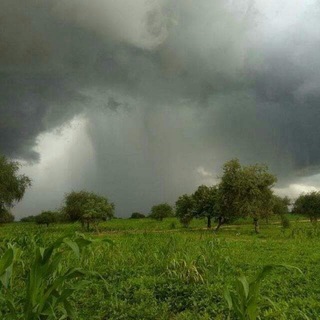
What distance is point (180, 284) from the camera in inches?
358

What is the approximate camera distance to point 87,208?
58844 millimetres

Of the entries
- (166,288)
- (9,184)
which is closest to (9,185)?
(9,184)

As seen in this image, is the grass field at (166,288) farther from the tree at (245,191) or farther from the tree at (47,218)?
the tree at (47,218)

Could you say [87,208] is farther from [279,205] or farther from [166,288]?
[166,288]

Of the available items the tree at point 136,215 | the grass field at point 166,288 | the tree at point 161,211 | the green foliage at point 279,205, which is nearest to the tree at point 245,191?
the green foliage at point 279,205

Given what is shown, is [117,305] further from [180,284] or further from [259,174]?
[259,174]

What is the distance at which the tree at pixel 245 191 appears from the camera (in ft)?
139

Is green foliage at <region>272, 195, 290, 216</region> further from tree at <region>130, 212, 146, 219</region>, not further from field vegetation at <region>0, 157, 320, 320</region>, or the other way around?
tree at <region>130, 212, 146, 219</region>

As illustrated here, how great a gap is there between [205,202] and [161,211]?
32.1 metres

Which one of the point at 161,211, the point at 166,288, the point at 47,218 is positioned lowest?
the point at 166,288

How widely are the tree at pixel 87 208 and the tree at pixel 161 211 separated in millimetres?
23702

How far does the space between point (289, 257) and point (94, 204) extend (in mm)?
46472

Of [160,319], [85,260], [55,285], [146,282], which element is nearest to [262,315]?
[160,319]

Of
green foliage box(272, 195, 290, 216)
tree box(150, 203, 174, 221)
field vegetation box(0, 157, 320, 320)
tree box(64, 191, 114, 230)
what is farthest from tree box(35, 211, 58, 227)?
field vegetation box(0, 157, 320, 320)
